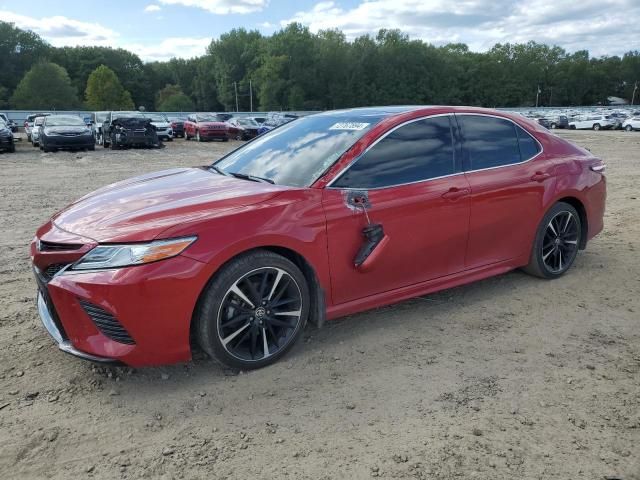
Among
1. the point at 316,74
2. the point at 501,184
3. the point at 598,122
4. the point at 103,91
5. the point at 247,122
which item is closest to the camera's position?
the point at 501,184

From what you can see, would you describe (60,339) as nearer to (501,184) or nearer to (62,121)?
(501,184)

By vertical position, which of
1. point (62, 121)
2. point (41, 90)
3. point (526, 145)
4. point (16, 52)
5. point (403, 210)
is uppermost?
point (16, 52)

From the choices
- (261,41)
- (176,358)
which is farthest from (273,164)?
(261,41)

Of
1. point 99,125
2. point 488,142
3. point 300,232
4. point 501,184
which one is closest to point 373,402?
point 300,232

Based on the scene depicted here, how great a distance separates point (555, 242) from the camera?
4906 mm

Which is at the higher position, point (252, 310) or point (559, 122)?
point (559, 122)

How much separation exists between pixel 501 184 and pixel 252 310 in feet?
7.75

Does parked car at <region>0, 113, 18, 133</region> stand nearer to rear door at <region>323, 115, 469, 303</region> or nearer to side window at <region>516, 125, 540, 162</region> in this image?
rear door at <region>323, 115, 469, 303</region>

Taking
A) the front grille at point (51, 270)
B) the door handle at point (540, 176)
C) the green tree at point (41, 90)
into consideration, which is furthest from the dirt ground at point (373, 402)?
the green tree at point (41, 90)

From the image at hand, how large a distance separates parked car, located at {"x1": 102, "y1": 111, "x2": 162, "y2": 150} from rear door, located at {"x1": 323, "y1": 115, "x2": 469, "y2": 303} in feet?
64.6

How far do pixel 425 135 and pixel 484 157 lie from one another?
2.01 ft

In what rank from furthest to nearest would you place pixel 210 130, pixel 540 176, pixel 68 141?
pixel 210 130, pixel 68 141, pixel 540 176

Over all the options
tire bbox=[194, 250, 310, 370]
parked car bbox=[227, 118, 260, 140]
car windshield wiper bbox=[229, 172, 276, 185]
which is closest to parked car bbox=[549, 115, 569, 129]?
parked car bbox=[227, 118, 260, 140]

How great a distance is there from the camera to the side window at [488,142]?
4277mm
